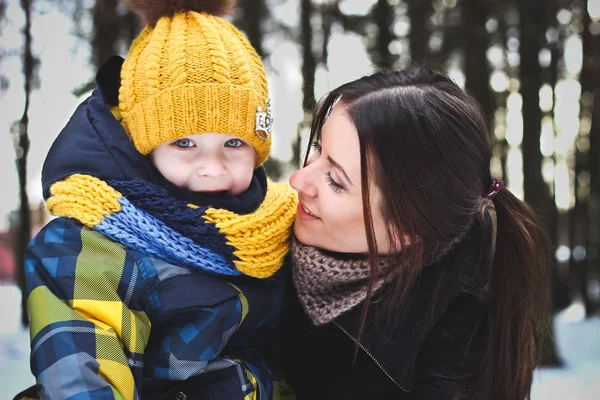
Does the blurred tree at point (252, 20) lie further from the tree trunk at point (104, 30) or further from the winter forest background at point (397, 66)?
the tree trunk at point (104, 30)

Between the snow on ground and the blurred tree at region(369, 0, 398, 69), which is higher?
the blurred tree at region(369, 0, 398, 69)

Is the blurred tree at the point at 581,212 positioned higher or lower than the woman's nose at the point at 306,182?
lower

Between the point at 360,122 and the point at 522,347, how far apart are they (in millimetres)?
862

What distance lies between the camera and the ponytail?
1698 millimetres

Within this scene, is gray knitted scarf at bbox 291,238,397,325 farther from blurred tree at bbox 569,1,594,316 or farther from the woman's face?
blurred tree at bbox 569,1,594,316

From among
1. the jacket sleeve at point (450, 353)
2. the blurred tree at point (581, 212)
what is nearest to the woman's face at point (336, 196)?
the jacket sleeve at point (450, 353)

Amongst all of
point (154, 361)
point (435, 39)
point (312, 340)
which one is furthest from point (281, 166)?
point (154, 361)

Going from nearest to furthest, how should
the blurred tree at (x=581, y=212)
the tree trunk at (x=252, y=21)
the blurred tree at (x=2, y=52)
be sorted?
the blurred tree at (x=2, y=52), the tree trunk at (x=252, y=21), the blurred tree at (x=581, y=212)

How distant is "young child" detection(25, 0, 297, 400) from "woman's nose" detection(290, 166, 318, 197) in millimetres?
104

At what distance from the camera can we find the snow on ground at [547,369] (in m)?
3.45

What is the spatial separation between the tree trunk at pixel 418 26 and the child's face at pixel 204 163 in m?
3.20

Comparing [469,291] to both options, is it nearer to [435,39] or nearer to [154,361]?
[154,361]

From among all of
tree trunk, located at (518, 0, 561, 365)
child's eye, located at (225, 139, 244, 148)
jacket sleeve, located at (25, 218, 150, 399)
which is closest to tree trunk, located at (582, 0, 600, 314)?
tree trunk, located at (518, 0, 561, 365)

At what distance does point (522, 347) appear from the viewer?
174 centimetres
